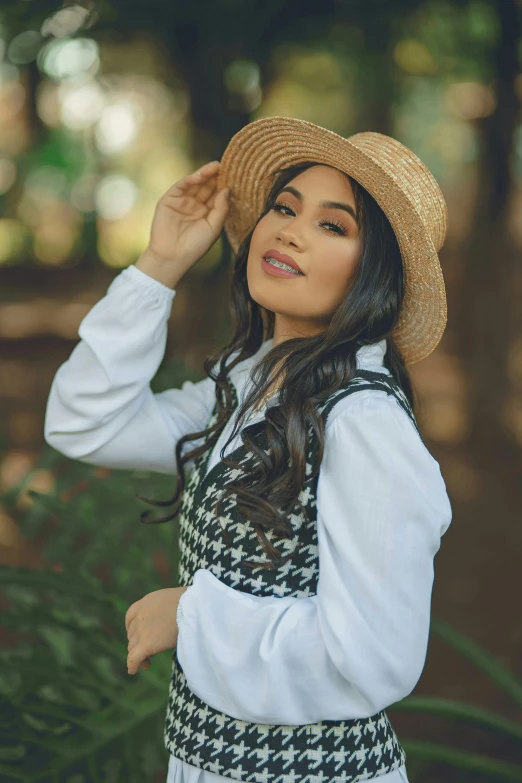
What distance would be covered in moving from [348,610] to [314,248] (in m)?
0.61

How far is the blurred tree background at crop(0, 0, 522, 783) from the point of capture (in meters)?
2.09

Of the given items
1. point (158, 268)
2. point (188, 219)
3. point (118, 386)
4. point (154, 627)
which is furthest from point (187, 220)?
point (154, 627)

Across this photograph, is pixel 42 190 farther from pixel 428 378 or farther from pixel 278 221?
pixel 428 378

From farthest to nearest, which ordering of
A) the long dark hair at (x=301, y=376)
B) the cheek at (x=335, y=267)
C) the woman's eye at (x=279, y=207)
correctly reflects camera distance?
1. the woman's eye at (x=279, y=207)
2. the cheek at (x=335, y=267)
3. the long dark hair at (x=301, y=376)

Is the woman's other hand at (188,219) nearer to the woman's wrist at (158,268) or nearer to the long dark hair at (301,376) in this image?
the woman's wrist at (158,268)

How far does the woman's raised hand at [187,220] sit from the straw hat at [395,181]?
3.0 inches

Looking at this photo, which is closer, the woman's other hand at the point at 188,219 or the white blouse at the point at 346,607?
the white blouse at the point at 346,607

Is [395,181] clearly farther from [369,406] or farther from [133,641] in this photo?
[133,641]

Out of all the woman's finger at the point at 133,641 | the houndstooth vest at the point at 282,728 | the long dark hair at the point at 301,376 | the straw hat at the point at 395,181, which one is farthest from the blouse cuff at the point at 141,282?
the woman's finger at the point at 133,641

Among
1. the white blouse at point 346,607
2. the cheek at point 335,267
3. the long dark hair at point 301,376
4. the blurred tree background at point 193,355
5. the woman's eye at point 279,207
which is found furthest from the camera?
the blurred tree background at point 193,355

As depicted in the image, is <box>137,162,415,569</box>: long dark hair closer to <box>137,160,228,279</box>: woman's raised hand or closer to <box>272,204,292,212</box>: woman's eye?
<box>272,204,292,212</box>: woman's eye

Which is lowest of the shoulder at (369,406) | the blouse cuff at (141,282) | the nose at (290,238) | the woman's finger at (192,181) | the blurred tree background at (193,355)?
the blurred tree background at (193,355)

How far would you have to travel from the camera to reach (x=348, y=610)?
1.19 metres

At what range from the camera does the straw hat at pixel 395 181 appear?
55.9 inches
